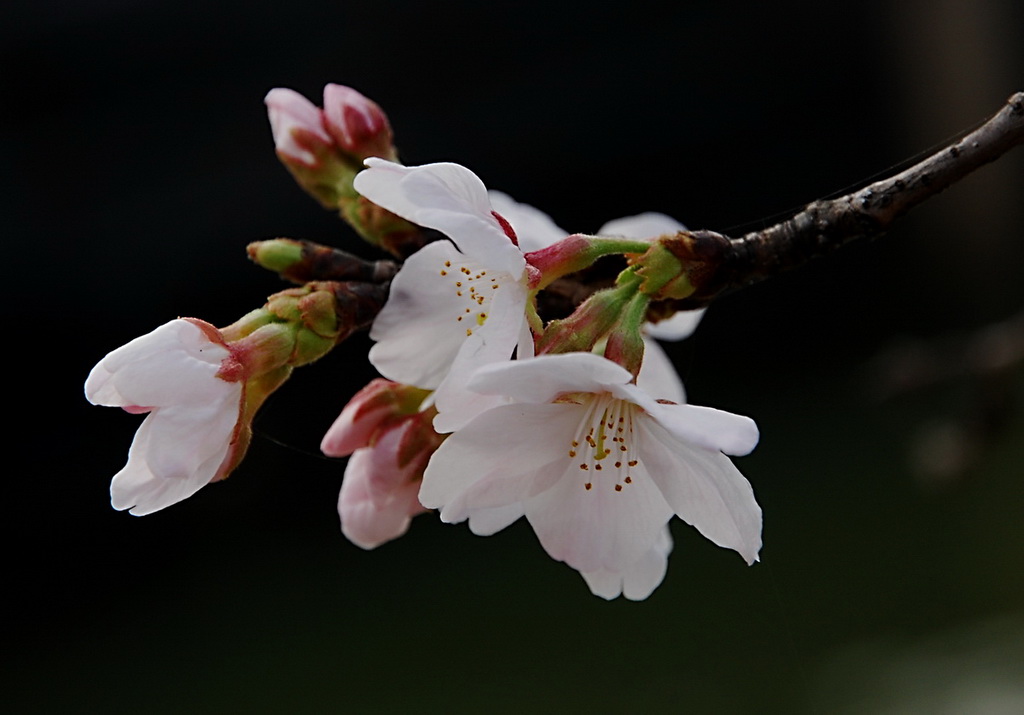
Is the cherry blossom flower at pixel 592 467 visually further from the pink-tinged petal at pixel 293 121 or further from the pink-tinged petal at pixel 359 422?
the pink-tinged petal at pixel 293 121

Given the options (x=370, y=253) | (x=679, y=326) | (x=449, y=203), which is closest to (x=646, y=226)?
(x=679, y=326)

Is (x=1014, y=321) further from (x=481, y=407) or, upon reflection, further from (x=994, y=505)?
(x=994, y=505)

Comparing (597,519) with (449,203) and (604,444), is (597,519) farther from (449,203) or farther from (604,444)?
(449,203)

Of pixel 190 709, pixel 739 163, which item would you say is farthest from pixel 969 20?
pixel 190 709

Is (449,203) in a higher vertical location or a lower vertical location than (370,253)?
higher

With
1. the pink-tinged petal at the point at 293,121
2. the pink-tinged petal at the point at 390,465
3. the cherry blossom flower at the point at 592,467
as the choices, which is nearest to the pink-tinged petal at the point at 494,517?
the cherry blossom flower at the point at 592,467

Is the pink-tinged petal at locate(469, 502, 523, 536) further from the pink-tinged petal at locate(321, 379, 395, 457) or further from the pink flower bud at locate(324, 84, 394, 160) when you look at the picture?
the pink flower bud at locate(324, 84, 394, 160)
